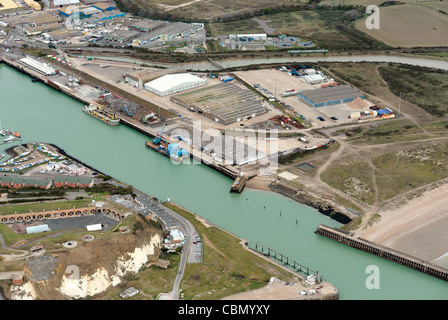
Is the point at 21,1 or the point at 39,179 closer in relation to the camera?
the point at 39,179

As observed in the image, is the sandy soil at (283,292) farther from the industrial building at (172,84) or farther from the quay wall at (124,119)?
the industrial building at (172,84)

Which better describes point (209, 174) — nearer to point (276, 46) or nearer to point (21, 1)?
point (276, 46)

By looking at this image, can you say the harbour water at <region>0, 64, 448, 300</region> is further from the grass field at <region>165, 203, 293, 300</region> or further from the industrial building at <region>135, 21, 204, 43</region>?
the industrial building at <region>135, 21, 204, 43</region>

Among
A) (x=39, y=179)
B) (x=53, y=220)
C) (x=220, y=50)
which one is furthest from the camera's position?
(x=220, y=50)

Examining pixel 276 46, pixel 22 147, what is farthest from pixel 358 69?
pixel 22 147

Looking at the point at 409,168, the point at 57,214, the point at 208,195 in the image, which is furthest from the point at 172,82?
the point at 57,214

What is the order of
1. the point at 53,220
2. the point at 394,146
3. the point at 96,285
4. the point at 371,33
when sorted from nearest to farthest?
the point at 96,285 → the point at 53,220 → the point at 394,146 → the point at 371,33
